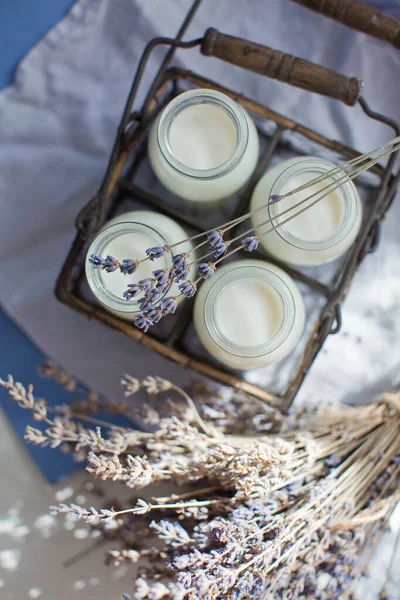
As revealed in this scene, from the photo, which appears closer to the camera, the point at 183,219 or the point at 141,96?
the point at 183,219

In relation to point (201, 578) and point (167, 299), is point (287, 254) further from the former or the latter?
point (201, 578)

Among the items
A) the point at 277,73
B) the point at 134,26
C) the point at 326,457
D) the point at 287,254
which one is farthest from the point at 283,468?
the point at 134,26

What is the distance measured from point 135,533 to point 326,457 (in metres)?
0.22

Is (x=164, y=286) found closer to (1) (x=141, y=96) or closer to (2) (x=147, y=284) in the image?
(2) (x=147, y=284)

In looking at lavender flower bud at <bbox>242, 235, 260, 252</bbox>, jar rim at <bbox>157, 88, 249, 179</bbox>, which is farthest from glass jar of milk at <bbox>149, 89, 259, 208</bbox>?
lavender flower bud at <bbox>242, 235, 260, 252</bbox>

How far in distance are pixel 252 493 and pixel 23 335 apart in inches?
16.8

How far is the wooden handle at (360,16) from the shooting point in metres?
0.65

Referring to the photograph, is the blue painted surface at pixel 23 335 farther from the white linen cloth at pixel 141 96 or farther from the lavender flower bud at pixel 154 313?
the lavender flower bud at pixel 154 313

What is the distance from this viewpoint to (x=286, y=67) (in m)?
0.62

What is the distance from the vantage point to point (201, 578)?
1.65ft

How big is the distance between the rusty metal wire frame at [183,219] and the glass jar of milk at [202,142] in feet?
0.14

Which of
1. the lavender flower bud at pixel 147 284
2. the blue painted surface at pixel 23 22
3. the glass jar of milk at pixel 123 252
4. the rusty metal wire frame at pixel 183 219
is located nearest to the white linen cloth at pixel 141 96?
the blue painted surface at pixel 23 22

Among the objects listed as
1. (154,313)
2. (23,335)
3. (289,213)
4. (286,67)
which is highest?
(286,67)

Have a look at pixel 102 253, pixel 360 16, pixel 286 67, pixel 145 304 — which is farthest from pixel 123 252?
pixel 360 16
